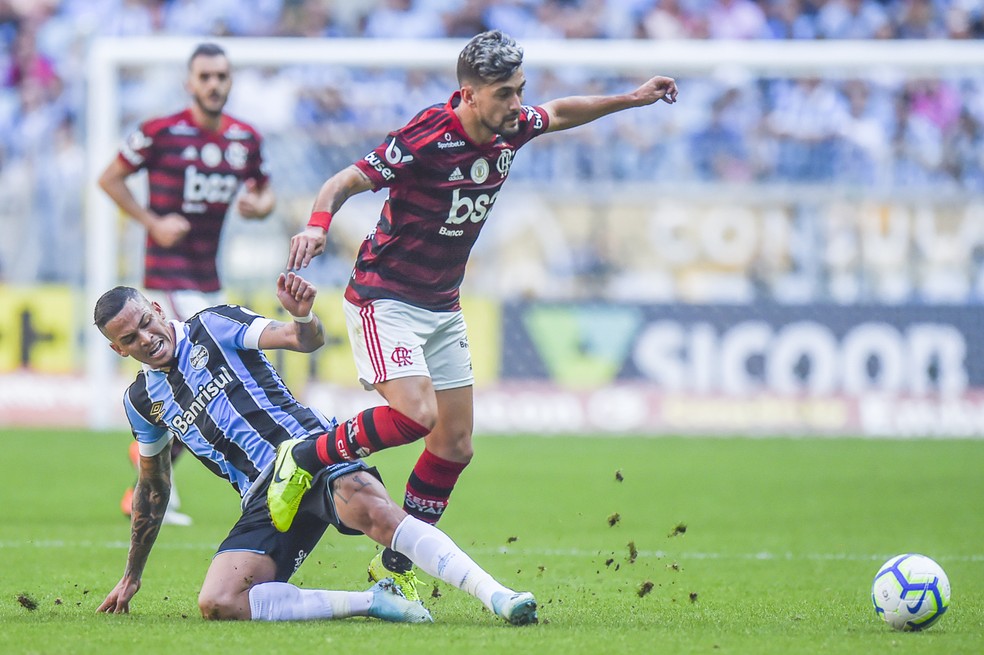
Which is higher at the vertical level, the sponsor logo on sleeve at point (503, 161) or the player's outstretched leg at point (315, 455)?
the sponsor logo on sleeve at point (503, 161)

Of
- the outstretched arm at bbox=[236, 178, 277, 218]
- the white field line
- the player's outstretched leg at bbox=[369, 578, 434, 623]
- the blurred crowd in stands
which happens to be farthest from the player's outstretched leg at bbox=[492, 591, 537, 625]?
the blurred crowd in stands

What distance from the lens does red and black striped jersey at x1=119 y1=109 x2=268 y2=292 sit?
9.08 meters

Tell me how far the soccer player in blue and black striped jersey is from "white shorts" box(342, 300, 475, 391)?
33 centimetres

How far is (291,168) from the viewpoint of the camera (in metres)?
14.9

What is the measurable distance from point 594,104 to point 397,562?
220 centimetres

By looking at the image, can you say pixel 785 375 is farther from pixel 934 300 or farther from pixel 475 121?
pixel 475 121

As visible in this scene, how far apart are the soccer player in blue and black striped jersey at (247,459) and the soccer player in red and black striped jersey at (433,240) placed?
288 millimetres

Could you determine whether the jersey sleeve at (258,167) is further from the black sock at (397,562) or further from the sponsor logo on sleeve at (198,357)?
the black sock at (397,562)

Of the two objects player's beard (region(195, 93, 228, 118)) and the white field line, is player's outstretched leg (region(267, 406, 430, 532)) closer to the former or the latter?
the white field line

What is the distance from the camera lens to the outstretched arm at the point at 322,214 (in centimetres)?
521

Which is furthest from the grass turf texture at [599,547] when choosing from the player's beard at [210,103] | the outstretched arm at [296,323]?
the player's beard at [210,103]

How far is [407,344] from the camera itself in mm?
6008

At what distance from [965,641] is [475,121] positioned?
2772 millimetres

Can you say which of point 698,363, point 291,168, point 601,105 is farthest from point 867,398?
point 601,105
